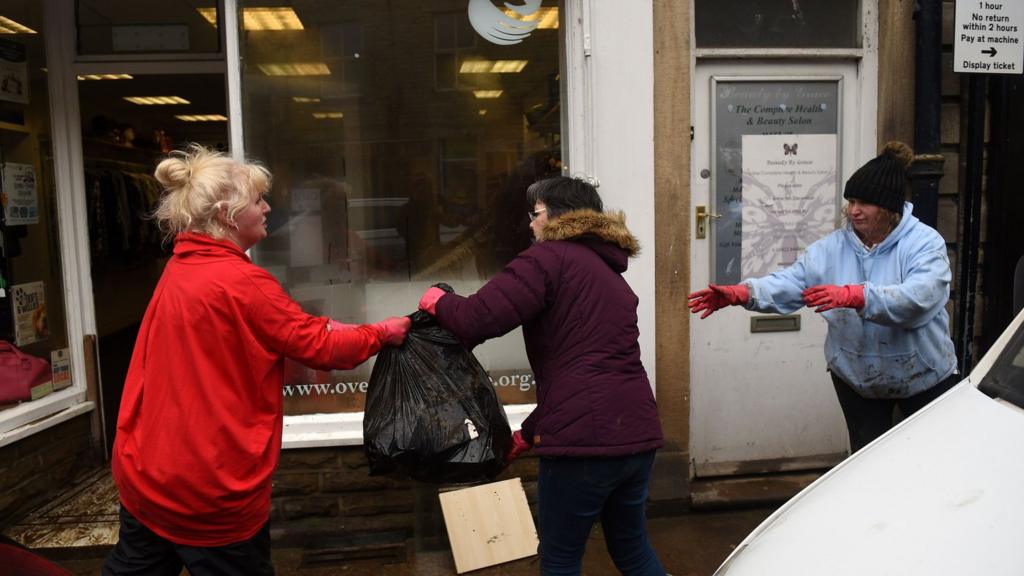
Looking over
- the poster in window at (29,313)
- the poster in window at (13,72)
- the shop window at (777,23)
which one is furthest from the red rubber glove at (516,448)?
the poster in window at (13,72)

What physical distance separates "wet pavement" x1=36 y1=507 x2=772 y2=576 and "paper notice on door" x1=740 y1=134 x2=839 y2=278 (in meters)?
1.48

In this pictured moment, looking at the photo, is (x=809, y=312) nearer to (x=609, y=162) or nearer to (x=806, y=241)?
(x=806, y=241)

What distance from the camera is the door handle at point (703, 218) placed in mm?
4859

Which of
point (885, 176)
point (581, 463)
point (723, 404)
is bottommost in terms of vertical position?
point (723, 404)

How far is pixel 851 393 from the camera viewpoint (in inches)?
141

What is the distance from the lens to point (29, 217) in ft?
16.3

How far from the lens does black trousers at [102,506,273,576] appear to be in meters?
2.52

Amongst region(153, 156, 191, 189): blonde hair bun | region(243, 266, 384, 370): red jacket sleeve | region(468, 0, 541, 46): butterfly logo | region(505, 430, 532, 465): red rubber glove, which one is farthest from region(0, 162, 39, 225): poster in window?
region(505, 430, 532, 465): red rubber glove

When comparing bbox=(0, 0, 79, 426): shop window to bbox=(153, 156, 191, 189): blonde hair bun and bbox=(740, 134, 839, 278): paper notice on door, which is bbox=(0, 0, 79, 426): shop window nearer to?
bbox=(153, 156, 191, 189): blonde hair bun

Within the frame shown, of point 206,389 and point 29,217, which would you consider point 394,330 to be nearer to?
point 206,389

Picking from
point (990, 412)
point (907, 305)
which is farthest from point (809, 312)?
point (990, 412)

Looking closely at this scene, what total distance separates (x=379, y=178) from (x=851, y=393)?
8.62ft

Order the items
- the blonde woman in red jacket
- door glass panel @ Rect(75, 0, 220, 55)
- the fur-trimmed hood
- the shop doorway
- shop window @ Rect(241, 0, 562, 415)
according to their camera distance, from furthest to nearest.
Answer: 1. the shop doorway
2. door glass panel @ Rect(75, 0, 220, 55)
3. shop window @ Rect(241, 0, 562, 415)
4. the fur-trimmed hood
5. the blonde woman in red jacket

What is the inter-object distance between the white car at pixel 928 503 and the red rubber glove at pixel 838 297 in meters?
0.79
